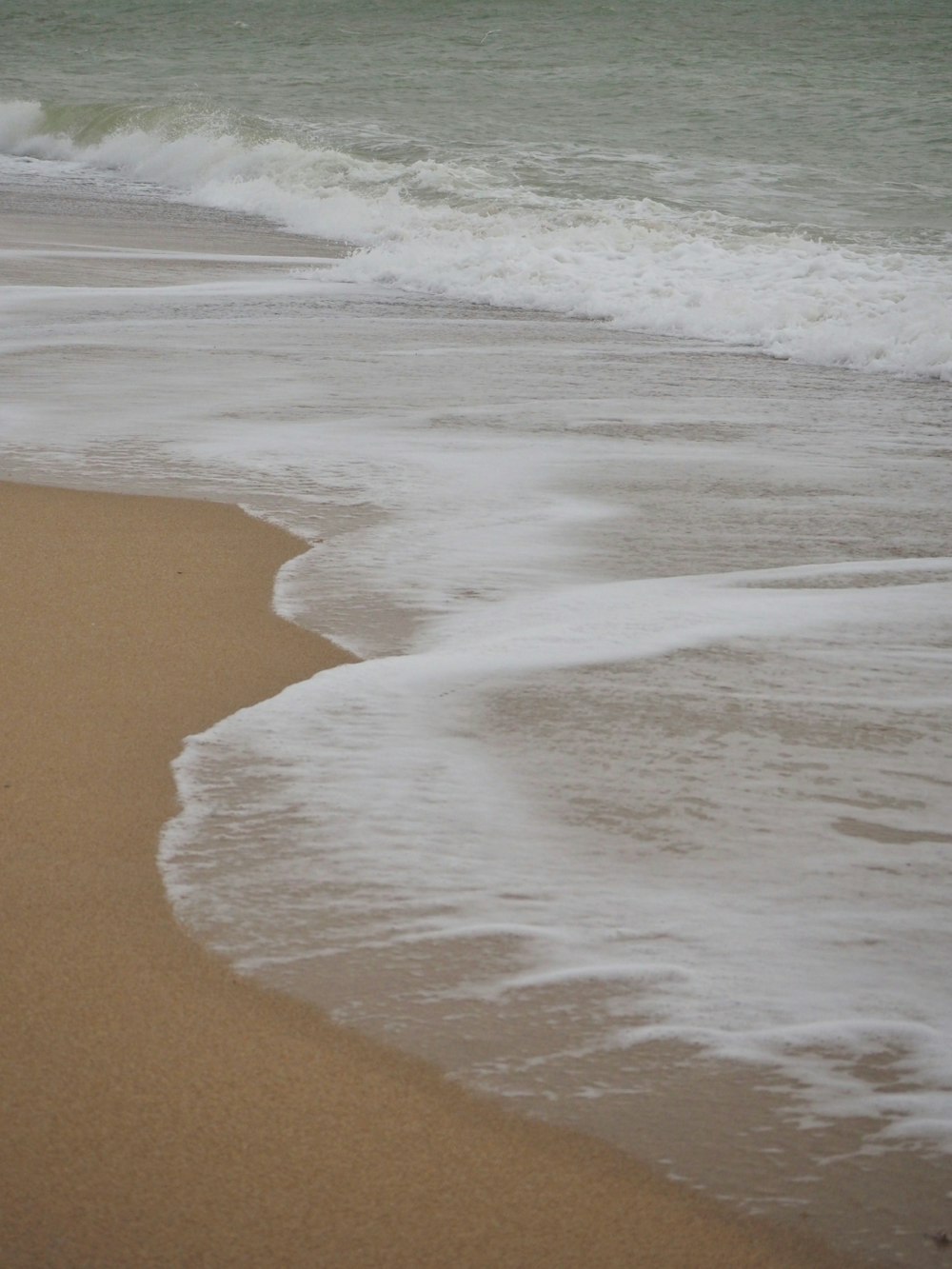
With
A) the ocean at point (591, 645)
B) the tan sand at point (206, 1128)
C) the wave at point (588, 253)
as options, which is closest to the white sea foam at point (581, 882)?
the ocean at point (591, 645)

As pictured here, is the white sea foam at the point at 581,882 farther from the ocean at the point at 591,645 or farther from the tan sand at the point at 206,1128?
the tan sand at the point at 206,1128

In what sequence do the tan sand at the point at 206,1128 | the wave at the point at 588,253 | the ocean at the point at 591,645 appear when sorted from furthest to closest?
the wave at the point at 588,253, the ocean at the point at 591,645, the tan sand at the point at 206,1128

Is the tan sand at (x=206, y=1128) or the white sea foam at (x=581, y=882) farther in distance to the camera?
the white sea foam at (x=581, y=882)

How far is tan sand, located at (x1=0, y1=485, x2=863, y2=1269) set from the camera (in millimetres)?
2025

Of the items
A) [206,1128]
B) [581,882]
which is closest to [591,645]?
[581,882]

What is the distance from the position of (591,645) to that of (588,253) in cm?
970

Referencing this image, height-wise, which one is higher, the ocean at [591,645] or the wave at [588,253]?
the wave at [588,253]

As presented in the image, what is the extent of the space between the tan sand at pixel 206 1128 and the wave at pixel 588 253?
7.67 m

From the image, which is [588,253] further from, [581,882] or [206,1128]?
[206,1128]

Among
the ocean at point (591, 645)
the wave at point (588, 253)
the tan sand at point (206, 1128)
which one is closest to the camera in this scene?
the tan sand at point (206, 1128)

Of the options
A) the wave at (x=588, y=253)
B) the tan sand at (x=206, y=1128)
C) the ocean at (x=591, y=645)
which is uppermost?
the wave at (x=588, y=253)

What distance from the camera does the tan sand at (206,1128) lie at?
6.64ft

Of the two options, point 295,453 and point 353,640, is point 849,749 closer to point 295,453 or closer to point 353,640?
point 353,640

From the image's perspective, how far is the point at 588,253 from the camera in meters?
13.4
